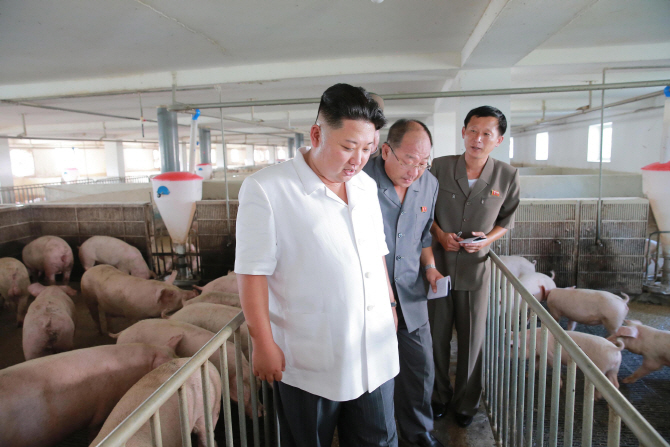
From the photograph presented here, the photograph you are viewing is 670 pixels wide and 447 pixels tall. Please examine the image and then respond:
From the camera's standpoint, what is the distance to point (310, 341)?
4.44 ft

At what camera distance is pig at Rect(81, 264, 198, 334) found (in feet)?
12.6

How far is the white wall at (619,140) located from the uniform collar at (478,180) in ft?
26.5

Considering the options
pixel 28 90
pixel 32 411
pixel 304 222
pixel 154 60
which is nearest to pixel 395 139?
pixel 304 222

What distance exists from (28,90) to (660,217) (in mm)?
8762

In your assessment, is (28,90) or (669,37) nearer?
(669,37)

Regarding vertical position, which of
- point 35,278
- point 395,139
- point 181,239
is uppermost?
point 395,139

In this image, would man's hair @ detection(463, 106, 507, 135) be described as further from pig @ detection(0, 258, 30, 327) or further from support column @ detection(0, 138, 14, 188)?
support column @ detection(0, 138, 14, 188)

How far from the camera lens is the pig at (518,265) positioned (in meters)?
4.20

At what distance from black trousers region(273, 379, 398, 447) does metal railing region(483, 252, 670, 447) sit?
575 mm

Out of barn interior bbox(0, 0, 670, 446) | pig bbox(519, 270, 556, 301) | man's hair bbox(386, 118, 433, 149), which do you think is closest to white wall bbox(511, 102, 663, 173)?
barn interior bbox(0, 0, 670, 446)

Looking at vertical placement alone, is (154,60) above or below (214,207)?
above

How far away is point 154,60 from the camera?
526cm

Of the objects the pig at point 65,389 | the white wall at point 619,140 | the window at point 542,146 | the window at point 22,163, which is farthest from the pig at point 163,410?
the window at point 22,163

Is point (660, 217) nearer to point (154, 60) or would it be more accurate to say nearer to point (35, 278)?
point (154, 60)
